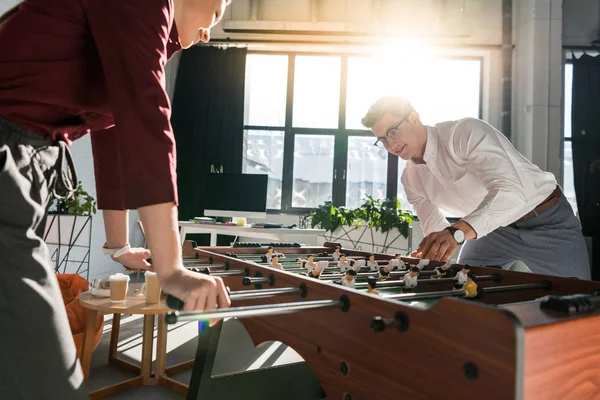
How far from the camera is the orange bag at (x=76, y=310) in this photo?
2068 millimetres

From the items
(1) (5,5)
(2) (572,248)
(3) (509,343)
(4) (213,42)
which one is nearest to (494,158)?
(2) (572,248)

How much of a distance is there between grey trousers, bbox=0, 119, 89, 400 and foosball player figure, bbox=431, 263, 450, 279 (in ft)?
3.61

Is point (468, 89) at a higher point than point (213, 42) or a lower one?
lower

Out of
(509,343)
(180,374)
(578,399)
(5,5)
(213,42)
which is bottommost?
(180,374)

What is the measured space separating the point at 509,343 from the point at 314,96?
522 centimetres

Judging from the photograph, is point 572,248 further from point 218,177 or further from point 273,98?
point 273,98

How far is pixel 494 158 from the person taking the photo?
191 centimetres

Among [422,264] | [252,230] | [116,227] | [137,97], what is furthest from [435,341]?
[252,230]

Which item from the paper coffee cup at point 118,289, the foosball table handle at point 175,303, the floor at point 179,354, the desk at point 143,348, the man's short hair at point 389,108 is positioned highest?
the man's short hair at point 389,108

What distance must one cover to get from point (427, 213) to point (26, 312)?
217 cm

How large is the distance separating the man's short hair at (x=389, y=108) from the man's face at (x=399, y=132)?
0.02 m

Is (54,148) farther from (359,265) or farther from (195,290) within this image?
(359,265)

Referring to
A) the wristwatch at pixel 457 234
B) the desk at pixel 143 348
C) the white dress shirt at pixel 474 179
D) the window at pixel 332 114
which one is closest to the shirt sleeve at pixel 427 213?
the white dress shirt at pixel 474 179

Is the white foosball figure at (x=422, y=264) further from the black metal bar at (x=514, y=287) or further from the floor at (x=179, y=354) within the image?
the floor at (x=179, y=354)
